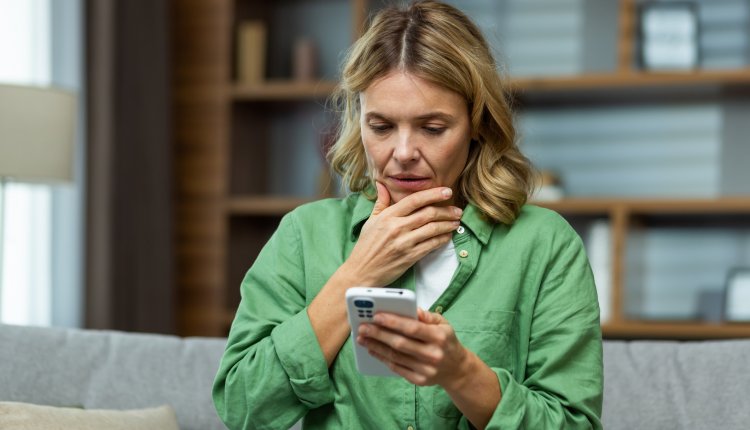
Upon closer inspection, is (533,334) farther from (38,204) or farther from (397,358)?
(38,204)

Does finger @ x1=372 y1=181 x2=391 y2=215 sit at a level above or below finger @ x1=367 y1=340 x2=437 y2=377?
above

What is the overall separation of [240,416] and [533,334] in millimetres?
431

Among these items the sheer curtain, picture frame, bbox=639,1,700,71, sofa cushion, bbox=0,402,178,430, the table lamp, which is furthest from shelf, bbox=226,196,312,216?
sofa cushion, bbox=0,402,178,430

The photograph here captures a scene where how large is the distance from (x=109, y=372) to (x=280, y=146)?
2.42 m

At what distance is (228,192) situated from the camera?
162 inches

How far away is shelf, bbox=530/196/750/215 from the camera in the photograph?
3.62 m

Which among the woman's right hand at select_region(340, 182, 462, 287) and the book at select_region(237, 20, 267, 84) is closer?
the woman's right hand at select_region(340, 182, 462, 287)

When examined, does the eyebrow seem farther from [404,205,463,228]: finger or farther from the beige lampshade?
the beige lampshade

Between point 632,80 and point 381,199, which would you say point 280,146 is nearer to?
point 632,80

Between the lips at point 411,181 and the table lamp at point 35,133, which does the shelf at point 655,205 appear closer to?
the table lamp at point 35,133

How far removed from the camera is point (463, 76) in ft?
4.92

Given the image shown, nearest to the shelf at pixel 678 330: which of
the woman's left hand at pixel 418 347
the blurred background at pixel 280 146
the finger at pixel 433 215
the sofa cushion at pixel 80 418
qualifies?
the blurred background at pixel 280 146

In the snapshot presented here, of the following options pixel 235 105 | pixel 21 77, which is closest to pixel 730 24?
pixel 235 105

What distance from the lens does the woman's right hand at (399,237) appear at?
4.91ft
